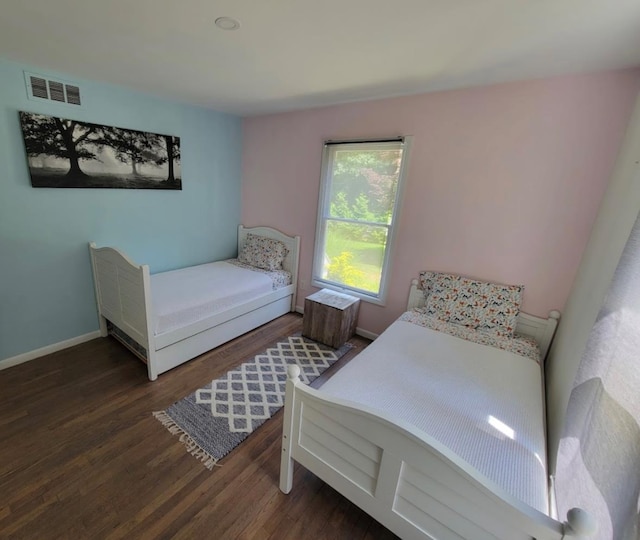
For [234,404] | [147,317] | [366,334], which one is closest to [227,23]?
[147,317]

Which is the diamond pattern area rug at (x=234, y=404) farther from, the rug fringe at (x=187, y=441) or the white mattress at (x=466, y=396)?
the white mattress at (x=466, y=396)

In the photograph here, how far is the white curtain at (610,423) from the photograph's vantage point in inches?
26.6

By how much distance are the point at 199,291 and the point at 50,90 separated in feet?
5.97

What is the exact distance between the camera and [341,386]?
149 centimetres

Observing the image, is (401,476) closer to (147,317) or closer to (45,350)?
(147,317)

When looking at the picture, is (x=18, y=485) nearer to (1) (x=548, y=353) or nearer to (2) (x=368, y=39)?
(2) (x=368, y=39)

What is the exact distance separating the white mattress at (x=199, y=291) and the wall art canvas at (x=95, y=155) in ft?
3.07

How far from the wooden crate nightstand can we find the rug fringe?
1.41 meters

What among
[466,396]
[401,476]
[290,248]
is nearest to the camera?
[401,476]

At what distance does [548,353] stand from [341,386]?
1694mm

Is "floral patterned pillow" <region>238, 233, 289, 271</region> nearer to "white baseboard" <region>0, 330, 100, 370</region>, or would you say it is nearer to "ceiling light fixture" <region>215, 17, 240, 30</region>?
"white baseboard" <region>0, 330, 100, 370</region>

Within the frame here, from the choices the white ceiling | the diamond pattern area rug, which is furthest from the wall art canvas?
the diamond pattern area rug

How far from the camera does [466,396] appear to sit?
151 cm

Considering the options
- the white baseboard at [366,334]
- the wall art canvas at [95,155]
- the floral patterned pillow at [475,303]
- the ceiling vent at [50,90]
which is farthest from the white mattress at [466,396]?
the ceiling vent at [50,90]
